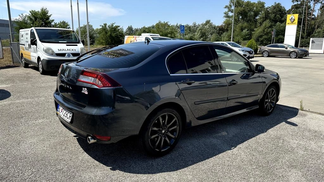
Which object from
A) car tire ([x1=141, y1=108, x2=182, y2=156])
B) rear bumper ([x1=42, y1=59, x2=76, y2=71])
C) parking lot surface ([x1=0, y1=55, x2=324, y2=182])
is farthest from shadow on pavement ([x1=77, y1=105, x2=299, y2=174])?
rear bumper ([x1=42, y1=59, x2=76, y2=71])

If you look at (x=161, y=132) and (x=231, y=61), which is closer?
(x=161, y=132)

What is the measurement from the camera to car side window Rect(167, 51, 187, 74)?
10.7ft

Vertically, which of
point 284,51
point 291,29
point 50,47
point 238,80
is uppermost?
point 291,29

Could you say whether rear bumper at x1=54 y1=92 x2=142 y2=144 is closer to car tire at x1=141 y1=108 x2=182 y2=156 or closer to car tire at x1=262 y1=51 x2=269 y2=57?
car tire at x1=141 y1=108 x2=182 y2=156

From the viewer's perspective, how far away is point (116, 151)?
11.1 feet

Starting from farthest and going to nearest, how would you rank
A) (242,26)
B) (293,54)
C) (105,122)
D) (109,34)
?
(242,26) < (109,34) < (293,54) < (105,122)

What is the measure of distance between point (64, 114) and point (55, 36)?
811 cm

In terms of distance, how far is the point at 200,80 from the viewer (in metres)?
3.50

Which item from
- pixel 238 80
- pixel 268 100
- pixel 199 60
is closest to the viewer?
pixel 199 60

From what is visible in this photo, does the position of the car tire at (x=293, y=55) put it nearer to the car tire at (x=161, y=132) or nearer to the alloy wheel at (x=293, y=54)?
the alloy wheel at (x=293, y=54)

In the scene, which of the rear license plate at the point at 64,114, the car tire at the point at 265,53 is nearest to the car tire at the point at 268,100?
the rear license plate at the point at 64,114

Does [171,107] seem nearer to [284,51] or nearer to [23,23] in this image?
[284,51]

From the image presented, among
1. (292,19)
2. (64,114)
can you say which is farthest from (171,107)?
(292,19)

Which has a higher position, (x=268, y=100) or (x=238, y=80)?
(x=238, y=80)
